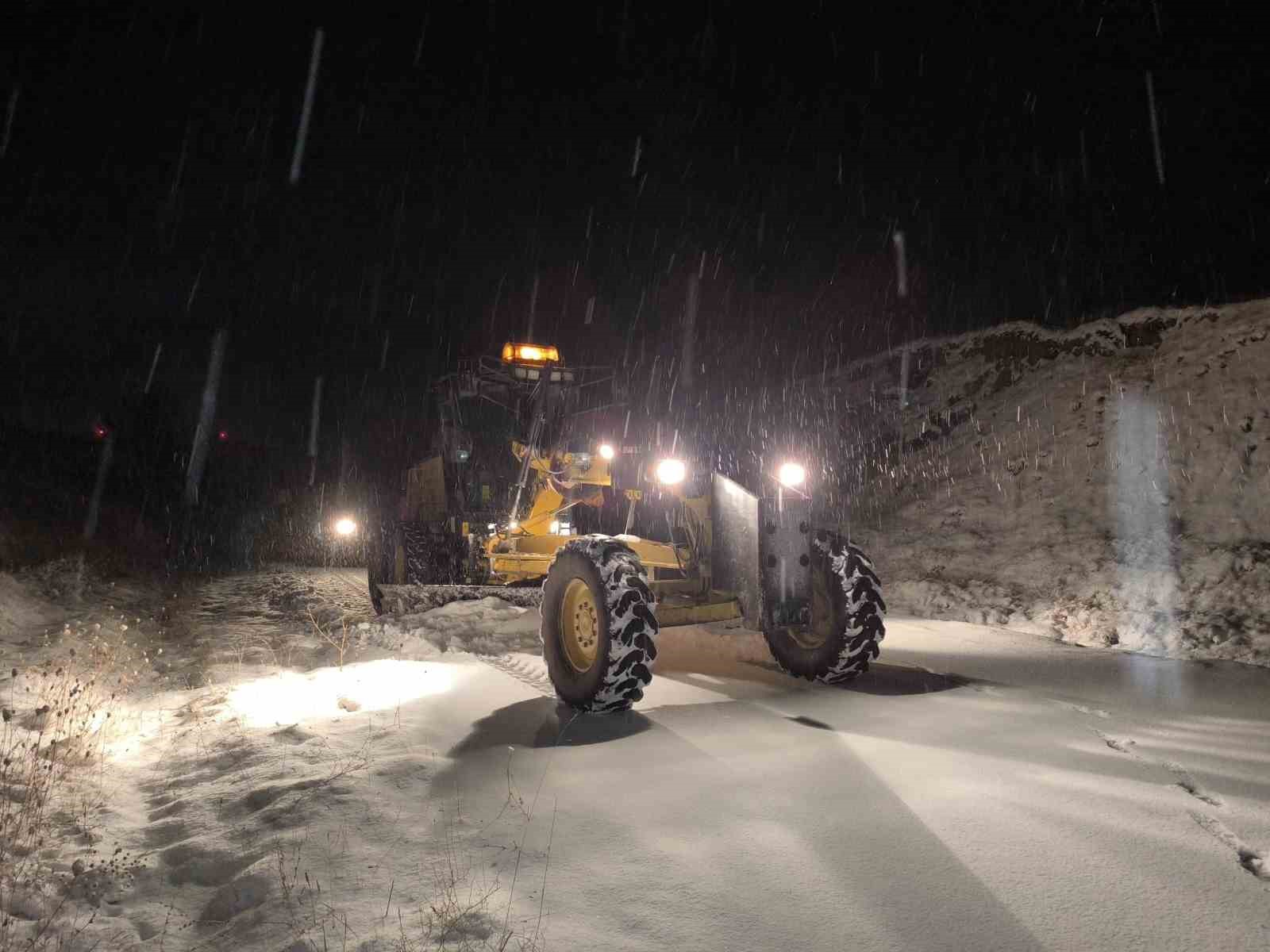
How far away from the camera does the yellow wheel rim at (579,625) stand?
5.98 meters

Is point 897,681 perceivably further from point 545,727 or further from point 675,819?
point 675,819

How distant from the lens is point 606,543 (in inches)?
229

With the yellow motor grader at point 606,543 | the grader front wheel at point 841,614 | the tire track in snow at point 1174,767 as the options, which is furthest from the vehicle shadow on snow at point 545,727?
the tire track in snow at point 1174,767

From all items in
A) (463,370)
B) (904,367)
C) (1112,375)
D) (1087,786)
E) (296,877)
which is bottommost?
(296,877)

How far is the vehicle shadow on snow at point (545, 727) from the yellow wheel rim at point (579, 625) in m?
0.42

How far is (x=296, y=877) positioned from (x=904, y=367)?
24.8m

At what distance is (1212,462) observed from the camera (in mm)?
13984

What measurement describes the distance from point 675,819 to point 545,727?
1.89 meters

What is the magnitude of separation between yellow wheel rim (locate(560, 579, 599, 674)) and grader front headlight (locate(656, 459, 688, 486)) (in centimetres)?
136

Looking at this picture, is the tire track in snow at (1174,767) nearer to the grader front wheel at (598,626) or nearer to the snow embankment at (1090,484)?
the grader front wheel at (598,626)

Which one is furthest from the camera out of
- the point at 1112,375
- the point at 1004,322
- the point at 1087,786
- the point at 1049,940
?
the point at 1004,322

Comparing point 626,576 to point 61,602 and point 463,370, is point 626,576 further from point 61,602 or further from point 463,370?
point 61,602

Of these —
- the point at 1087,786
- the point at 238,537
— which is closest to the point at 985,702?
the point at 1087,786

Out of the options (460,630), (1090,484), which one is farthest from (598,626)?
(1090,484)
